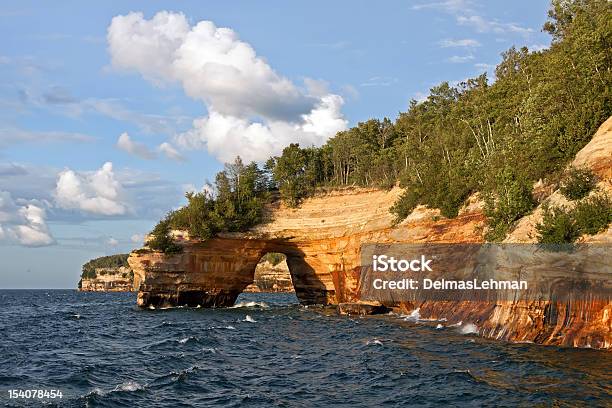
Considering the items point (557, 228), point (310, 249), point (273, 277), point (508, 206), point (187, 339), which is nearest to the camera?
point (557, 228)

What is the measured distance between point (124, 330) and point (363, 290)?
23.0 metres

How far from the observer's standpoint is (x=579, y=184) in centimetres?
Result: 2823

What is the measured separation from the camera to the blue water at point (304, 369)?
17562mm

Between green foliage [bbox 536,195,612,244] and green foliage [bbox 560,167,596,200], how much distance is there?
54.3 inches

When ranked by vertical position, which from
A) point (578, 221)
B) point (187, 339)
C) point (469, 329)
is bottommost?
point (187, 339)

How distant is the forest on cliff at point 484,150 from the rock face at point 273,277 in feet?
202

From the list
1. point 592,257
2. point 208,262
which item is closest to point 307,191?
point 208,262

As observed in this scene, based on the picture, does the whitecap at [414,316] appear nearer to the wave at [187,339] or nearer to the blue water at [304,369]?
the blue water at [304,369]

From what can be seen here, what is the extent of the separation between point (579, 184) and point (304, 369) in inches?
708

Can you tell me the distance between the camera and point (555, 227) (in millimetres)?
26328

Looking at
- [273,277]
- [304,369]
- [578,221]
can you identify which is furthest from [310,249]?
[273,277]

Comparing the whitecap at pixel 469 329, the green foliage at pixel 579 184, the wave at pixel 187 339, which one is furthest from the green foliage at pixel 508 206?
the wave at pixel 187 339

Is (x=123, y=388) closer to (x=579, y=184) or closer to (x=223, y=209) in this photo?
(x=579, y=184)

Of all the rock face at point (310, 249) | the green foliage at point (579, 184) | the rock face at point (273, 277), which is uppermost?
the green foliage at point (579, 184)
